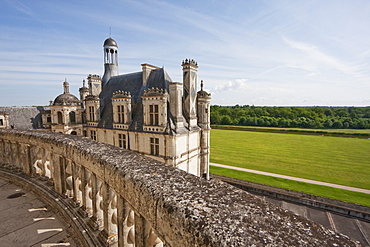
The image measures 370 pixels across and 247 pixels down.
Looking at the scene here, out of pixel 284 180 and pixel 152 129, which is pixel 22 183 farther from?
pixel 284 180

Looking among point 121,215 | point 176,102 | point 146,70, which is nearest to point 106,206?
point 121,215

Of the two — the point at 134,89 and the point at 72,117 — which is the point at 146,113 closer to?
the point at 134,89

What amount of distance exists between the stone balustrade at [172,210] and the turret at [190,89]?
Answer: 14303 mm

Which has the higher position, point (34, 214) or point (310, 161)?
point (34, 214)

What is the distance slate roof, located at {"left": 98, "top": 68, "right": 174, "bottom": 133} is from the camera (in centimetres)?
1922

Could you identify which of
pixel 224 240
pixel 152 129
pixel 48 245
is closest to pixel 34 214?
pixel 48 245

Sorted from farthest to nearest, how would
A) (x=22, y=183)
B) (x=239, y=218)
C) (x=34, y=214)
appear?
(x=22, y=183), (x=34, y=214), (x=239, y=218)

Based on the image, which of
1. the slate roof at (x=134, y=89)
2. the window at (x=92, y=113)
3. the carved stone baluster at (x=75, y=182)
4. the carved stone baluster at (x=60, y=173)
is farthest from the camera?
the window at (x=92, y=113)

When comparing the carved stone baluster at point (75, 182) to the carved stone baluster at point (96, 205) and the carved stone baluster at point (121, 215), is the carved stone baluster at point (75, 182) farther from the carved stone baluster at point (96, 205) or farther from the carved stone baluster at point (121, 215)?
the carved stone baluster at point (121, 215)

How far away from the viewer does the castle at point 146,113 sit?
17.2 metres

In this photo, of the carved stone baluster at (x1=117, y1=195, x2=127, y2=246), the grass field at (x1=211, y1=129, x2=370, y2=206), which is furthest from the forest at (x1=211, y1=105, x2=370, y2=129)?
the carved stone baluster at (x1=117, y1=195, x2=127, y2=246)

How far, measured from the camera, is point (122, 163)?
3.62m

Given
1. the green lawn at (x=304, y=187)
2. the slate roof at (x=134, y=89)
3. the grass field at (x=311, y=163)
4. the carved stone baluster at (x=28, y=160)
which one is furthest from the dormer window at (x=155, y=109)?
the grass field at (x=311, y=163)

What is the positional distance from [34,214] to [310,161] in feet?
133
